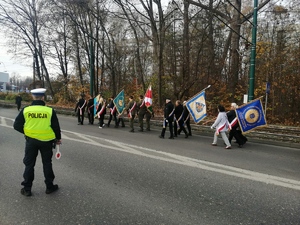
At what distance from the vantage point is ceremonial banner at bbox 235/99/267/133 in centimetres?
904

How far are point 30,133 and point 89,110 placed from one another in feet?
34.9

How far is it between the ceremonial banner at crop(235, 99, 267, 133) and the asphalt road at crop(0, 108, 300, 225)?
148 cm

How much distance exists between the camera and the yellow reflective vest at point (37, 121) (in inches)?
164

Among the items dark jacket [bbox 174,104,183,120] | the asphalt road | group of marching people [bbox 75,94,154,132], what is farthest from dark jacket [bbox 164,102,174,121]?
the asphalt road

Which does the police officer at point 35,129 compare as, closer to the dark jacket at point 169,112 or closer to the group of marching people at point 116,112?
the dark jacket at point 169,112

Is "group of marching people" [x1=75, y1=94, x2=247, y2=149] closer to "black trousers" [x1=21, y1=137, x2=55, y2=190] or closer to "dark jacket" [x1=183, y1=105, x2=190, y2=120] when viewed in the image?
"dark jacket" [x1=183, y1=105, x2=190, y2=120]

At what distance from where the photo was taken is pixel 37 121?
13.7ft

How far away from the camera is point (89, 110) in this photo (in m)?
14.7

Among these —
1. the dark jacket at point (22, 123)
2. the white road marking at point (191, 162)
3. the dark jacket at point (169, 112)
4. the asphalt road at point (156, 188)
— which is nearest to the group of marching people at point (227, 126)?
the asphalt road at point (156, 188)

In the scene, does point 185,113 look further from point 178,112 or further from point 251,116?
point 251,116

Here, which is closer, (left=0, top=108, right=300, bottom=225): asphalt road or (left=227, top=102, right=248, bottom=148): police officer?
(left=0, top=108, right=300, bottom=225): asphalt road

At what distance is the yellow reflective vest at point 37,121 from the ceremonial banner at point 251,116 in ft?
22.6

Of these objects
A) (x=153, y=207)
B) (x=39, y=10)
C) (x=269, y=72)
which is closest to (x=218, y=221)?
(x=153, y=207)

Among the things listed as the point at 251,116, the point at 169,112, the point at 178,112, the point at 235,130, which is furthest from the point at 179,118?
the point at 251,116
